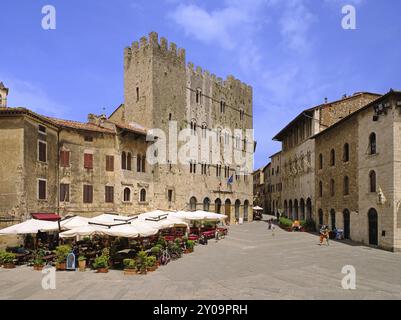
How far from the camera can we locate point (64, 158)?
27469mm

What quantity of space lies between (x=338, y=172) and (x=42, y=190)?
77.9ft

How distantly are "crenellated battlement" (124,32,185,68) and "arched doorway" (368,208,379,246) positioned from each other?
2657 centimetres

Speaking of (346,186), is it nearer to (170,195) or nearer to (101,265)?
(170,195)

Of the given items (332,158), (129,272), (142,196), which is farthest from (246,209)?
(129,272)

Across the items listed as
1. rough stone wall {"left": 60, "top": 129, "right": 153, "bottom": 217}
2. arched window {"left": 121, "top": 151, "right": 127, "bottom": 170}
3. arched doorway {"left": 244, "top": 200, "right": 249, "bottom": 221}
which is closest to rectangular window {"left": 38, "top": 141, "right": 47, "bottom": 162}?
rough stone wall {"left": 60, "top": 129, "right": 153, "bottom": 217}

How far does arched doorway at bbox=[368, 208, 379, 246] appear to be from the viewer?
2383cm

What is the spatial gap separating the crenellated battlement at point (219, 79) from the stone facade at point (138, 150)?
5.4 inches

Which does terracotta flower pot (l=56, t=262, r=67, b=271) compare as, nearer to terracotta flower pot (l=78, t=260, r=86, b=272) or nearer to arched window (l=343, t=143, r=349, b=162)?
terracotta flower pot (l=78, t=260, r=86, b=272)

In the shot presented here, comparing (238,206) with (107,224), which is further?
(238,206)

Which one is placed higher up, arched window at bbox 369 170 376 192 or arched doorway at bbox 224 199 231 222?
arched window at bbox 369 170 376 192
